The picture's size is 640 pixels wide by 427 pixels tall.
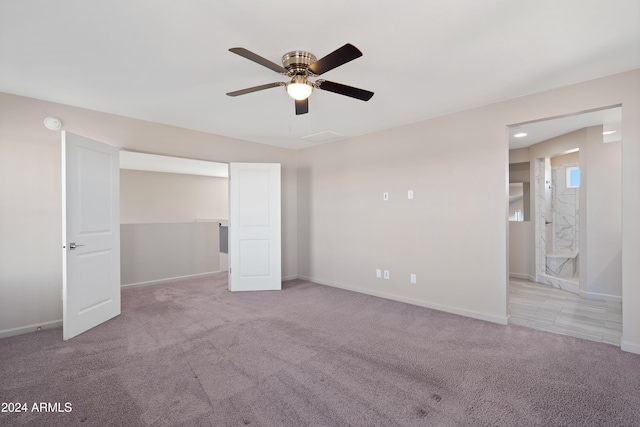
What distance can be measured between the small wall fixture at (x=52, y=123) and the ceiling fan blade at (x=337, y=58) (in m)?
3.09

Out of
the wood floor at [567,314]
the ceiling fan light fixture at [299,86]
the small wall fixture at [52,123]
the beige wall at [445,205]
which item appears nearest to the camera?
the ceiling fan light fixture at [299,86]

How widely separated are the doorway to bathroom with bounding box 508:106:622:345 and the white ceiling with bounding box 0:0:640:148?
883 mm

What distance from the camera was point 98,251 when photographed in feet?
10.6

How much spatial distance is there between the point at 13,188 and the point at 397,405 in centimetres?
412

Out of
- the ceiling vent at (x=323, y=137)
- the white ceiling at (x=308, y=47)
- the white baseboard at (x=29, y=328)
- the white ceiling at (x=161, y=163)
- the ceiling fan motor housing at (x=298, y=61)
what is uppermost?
the white ceiling at (x=308, y=47)

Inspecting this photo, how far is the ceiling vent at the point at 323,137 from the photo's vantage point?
452 cm

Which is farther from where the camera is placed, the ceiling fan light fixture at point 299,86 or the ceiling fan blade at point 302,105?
the ceiling fan blade at point 302,105

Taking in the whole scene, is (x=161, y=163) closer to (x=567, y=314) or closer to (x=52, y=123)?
(x=52, y=123)

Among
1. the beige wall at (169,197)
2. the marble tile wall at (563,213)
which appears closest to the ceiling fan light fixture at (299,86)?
the marble tile wall at (563,213)

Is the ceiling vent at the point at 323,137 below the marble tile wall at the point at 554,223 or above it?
above

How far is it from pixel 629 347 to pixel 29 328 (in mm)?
5850

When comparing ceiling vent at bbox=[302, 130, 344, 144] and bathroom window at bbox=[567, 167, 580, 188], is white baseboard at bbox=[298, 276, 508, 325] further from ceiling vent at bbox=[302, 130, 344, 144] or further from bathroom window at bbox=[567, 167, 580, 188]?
bathroom window at bbox=[567, 167, 580, 188]

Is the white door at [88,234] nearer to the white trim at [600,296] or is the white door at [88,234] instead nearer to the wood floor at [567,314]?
the wood floor at [567,314]

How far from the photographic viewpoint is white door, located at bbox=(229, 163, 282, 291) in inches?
185
